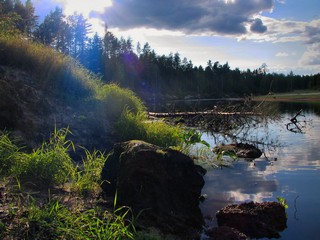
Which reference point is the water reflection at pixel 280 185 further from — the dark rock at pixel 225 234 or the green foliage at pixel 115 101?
the green foliage at pixel 115 101

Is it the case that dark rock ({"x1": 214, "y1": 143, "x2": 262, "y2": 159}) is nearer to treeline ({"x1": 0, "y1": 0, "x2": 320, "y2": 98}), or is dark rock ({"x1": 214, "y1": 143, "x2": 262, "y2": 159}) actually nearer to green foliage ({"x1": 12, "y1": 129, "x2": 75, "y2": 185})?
green foliage ({"x1": 12, "y1": 129, "x2": 75, "y2": 185})

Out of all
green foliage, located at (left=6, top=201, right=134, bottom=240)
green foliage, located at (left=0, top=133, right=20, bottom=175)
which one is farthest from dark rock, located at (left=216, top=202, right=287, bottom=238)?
green foliage, located at (left=0, top=133, right=20, bottom=175)

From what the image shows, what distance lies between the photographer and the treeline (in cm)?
7031

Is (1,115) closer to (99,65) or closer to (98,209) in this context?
(98,209)

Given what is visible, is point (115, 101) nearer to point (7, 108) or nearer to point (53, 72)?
point (53, 72)

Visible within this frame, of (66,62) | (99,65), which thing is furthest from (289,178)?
(99,65)

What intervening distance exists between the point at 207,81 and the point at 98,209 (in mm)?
116027

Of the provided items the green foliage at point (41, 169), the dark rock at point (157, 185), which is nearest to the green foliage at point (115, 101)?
the green foliage at point (41, 169)

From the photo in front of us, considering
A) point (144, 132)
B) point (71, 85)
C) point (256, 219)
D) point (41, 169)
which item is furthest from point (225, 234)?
point (71, 85)

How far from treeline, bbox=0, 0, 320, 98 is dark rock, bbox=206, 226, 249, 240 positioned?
4396 centimetres

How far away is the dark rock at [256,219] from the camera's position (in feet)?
17.7

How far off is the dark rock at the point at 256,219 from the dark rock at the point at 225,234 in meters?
0.42

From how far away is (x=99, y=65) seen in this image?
232 feet

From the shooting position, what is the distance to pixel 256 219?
5.61m
